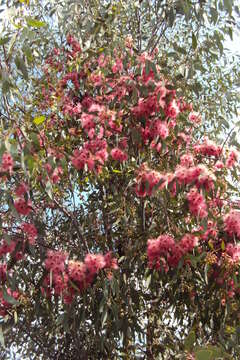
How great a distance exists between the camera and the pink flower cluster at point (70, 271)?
2531mm

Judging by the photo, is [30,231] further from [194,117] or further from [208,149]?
[194,117]

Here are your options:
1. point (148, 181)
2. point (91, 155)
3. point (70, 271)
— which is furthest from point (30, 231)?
point (148, 181)

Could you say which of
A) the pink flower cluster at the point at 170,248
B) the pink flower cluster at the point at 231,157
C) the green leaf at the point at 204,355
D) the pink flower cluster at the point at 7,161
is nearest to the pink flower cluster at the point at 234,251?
the pink flower cluster at the point at 170,248

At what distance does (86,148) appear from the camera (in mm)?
2803

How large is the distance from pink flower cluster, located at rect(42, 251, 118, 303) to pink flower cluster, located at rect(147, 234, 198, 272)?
0.26m

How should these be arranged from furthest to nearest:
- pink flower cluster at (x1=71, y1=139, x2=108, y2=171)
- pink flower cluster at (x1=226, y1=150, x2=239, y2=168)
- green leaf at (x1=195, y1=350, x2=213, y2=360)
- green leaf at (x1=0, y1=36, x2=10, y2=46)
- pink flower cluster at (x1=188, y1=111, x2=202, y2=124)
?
pink flower cluster at (x1=188, y1=111, x2=202, y2=124), pink flower cluster at (x1=226, y1=150, x2=239, y2=168), pink flower cluster at (x1=71, y1=139, x2=108, y2=171), green leaf at (x1=0, y1=36, x2=10, y2=46), green leaf at (x1=195, y1=350, x2=213, y2=360)

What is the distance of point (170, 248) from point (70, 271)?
511mm

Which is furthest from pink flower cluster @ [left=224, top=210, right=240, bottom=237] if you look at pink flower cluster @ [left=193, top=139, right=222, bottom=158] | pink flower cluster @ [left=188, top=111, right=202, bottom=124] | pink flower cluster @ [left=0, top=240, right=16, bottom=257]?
pink flower cluster @ [left=0, top=240, right=16, bottom=257]

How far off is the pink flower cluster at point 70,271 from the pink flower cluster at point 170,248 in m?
0.26

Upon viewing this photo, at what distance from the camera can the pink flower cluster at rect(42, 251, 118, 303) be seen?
2531 millimetres

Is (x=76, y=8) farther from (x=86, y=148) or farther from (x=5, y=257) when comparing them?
(x=5, y=257)

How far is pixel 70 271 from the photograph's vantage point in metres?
2.55

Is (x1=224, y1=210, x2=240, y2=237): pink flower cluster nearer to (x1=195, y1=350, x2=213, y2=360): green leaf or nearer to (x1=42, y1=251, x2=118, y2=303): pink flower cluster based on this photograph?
(x1=42, y1=251, x2=118, y2=303): pink flower cluster

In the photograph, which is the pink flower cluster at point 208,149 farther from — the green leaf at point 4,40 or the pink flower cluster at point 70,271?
the green leaf at point 4,40
